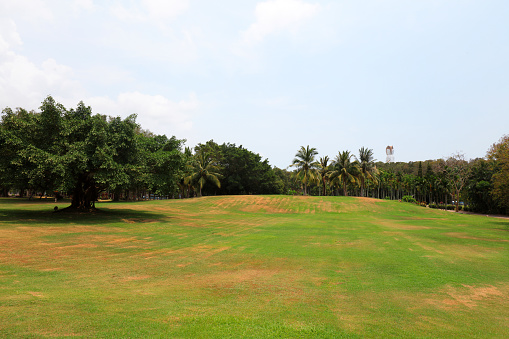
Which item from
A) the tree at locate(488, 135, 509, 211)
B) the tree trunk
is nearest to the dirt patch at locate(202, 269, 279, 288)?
the tree trunk

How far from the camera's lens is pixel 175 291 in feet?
28.8

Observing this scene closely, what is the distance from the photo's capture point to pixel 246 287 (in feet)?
30.9

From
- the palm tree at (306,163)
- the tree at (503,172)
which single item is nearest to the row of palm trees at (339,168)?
the palm tree at (306,163)

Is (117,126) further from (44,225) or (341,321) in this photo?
(341,321)

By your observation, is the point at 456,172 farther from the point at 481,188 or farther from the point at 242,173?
the point at 242,173

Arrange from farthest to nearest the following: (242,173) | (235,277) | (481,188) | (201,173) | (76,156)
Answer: (242,173)
(201,173)
(481,188)
(76,156)
(235,277)

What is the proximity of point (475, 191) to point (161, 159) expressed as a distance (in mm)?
75829

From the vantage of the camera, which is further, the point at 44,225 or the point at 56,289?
the point at 44,225

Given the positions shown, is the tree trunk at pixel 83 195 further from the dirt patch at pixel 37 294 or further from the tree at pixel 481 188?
the tree at pixel 481 188

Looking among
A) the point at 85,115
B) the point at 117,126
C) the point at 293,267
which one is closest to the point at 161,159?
the point at 117,126

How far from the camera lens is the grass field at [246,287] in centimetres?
619

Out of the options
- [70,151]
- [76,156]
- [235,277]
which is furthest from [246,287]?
[70,151]

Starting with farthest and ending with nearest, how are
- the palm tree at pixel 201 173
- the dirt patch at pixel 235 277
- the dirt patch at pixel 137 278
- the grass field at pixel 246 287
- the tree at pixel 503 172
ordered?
the palm tree at pixel 201 173, the tree at pixel 503 172, the dirt patch at pixel 137 278, the dirt patch at pixel 235 277, the grass field at pixel 246 287

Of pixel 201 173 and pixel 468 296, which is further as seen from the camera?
pixel 201 173
